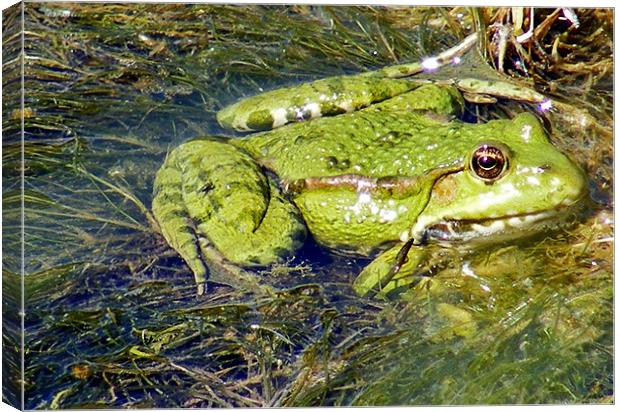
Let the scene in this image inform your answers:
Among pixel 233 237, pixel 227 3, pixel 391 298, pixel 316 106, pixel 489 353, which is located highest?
pixel 227 3

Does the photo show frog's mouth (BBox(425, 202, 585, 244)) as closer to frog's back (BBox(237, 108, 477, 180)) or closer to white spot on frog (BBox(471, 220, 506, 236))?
white spot on frog (BBox(471, 220, 506, 236))

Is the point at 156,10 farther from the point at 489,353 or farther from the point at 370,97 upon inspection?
the point at 489,353

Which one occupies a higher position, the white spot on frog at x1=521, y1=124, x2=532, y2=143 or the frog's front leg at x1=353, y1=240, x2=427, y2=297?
the white spot on frog at x1=521, y1=124, x2=532, y2=143

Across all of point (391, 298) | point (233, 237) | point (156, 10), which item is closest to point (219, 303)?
point (233, 237)

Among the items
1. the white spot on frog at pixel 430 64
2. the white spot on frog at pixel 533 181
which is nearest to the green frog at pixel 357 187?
the white spot on frog at pixel 533 181

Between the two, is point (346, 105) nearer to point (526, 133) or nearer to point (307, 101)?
point (307, 101)

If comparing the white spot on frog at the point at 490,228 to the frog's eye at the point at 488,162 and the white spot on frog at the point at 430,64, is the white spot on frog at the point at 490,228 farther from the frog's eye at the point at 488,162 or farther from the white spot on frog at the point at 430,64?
the white spot on frog at the point at 430,64

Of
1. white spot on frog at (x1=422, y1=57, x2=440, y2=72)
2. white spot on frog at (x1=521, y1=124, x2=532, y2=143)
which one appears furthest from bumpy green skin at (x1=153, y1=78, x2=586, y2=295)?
white spot on frog at (x1=422, y1=57, x2=440, y2=72)

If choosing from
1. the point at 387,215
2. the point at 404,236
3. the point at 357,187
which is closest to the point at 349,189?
the point at 357,187

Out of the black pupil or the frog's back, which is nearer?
the black pupil
